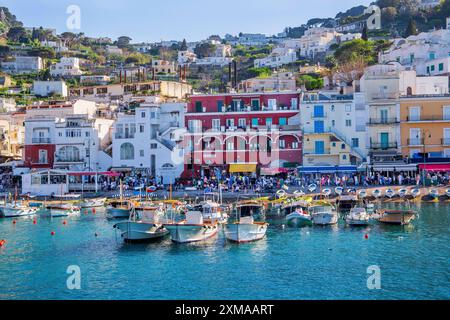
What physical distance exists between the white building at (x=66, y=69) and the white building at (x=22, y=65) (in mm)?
8673

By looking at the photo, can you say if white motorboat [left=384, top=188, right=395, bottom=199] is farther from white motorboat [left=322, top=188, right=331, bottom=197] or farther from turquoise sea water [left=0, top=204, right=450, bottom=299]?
turquoise sea water [left=0, top=204, right=450, bottom=299]

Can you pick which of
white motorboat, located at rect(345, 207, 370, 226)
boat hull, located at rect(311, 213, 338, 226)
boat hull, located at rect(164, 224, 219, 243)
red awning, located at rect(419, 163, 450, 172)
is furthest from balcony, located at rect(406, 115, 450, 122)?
boat hull, located at rect(164, 224, 219, 243)

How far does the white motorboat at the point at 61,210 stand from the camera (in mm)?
45375

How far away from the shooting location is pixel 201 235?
106 feet

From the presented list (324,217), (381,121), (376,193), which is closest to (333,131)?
(381,121)

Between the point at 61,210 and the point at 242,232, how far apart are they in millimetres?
20328

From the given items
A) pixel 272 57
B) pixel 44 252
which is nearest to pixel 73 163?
pixel 44 252

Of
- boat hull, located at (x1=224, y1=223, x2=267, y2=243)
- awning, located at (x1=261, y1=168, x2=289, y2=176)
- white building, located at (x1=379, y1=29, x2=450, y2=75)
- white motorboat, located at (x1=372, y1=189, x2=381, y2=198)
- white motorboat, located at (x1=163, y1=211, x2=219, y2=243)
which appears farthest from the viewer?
white building, located at (x1=379, y1=29, x2=450, y2=75)

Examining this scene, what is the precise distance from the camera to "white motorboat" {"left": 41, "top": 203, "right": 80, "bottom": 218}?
45375mm

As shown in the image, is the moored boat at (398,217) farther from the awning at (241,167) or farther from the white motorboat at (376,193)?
the awning at (241,167)

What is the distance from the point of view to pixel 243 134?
185ft

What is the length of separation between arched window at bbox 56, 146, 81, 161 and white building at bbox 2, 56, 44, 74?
261 feet

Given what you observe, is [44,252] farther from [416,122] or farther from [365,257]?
[416,122]

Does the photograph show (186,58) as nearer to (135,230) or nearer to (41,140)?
(41,140)
